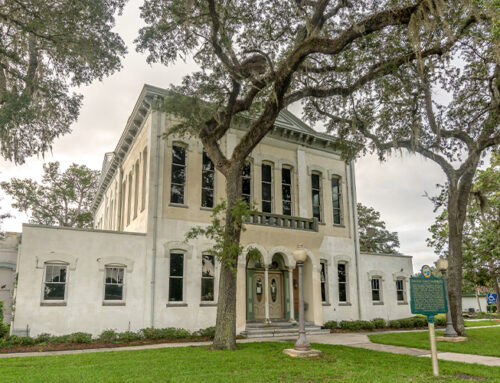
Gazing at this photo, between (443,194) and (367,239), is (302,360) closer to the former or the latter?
(443,194)

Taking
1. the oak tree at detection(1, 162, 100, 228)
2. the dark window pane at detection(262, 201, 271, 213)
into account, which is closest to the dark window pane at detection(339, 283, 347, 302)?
the dark window pane at detection(262, 201, 271, 213)

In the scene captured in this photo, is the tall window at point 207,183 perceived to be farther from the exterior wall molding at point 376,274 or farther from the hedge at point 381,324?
the exterior wall molding at point 376,274

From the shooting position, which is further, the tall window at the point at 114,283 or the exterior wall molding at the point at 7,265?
the exterior wall molding at the point at 7,265

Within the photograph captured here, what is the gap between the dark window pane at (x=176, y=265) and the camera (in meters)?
16.0

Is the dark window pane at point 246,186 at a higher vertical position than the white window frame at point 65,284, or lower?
higher

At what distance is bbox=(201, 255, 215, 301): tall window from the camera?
1648 centimetres

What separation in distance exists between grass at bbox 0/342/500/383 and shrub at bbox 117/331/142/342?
2.79 meters

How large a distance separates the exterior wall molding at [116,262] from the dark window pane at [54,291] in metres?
1.38

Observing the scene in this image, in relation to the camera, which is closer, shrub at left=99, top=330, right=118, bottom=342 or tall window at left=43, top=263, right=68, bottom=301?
shrub at left=99, top=330, right=118, bottom=342

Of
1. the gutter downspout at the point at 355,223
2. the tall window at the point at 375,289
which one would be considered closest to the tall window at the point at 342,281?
the gutter downspout at the point at 355,223

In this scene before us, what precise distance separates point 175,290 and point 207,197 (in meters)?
4.25

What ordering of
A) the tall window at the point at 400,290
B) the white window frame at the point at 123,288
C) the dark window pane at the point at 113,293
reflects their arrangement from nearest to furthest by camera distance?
the white window frame at the point at 123,288
the dark window pane at the point at 113,293
the tall window at the point at 400,290

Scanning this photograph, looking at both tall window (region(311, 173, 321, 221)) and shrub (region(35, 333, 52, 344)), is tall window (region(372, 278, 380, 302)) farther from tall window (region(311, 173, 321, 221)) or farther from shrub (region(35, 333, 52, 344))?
shrub (region(35, 333, 52, 344))

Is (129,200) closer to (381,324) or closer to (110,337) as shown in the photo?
(110,337)
